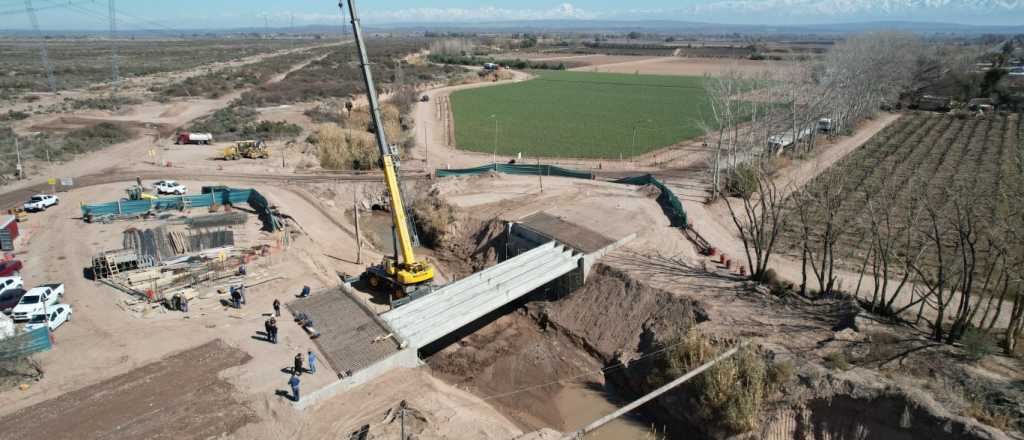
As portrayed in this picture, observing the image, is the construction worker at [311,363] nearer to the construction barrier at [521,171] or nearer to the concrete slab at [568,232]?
the concrete slab at [568,232]

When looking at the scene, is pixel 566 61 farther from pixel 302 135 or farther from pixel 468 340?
pixel 468 340

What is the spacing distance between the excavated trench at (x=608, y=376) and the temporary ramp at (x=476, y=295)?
1.85 metres

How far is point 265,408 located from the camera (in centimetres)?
1980

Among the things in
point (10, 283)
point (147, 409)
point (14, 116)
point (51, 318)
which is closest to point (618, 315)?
point (147, 409)

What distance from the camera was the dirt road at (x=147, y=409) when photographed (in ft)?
61.0

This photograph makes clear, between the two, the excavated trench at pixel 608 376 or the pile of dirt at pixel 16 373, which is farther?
the pile of dirt at pixel 16 373

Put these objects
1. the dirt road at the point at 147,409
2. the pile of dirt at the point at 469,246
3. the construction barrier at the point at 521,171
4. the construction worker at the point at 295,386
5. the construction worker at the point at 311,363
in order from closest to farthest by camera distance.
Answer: the dirt road at the point at 147,409, the construction worker at the point at 295,386, the construction worker at the point at 311,363, the pile of dirt at the point at 469,246, the construction barrier at the point at 521,171

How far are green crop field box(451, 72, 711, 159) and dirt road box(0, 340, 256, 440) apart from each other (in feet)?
139

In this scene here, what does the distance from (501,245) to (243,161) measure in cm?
3163

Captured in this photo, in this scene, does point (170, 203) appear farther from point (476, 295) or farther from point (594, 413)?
point (594, 413)

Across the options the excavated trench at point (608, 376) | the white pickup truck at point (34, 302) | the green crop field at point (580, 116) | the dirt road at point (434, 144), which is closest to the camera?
the excavated trench at point (608, 376)

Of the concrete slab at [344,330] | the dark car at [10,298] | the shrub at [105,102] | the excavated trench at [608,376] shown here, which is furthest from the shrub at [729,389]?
the shrub at [105,102]

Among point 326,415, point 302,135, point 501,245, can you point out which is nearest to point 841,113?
point 501,245

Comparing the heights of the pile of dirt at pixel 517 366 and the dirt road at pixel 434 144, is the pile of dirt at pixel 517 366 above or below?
below
